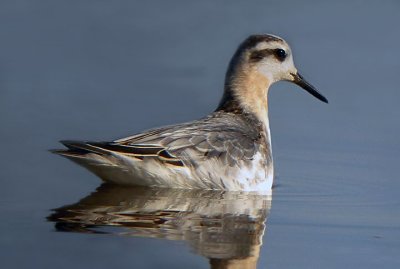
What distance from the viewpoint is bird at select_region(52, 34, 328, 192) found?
9586 millimetres

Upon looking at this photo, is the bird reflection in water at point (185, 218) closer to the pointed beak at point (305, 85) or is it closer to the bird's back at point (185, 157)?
the bird's back at point (185, 157)

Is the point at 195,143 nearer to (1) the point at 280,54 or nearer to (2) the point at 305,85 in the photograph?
(1) the point at 280,54

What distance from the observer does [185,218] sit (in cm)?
894

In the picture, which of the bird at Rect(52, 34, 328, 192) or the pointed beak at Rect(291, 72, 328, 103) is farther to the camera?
the pointed beak at Rect(291, 72, 328, 103)

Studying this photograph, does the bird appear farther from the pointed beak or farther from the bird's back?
the pointed beak

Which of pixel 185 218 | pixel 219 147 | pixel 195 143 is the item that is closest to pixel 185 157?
pixel 195 143

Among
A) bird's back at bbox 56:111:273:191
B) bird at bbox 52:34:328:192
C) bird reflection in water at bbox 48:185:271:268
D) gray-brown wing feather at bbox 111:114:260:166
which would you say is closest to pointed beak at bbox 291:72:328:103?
bird at bbox 52:34:328:192

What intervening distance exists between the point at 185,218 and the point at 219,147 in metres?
1.29

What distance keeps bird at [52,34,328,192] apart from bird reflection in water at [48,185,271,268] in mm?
130

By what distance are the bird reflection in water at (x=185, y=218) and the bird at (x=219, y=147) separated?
13 cm

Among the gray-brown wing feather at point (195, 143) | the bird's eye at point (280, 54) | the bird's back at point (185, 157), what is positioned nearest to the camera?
the bird's back at point (185, 157)

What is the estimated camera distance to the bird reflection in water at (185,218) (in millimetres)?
8180

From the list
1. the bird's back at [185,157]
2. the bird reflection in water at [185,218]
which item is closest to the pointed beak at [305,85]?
the bird's back at [185,157]

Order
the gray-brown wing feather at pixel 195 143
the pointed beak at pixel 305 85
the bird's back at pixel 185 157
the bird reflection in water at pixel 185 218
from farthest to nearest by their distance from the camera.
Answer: the pointed beak at pixel 305 85 < the gray-brown wing feather at pixel 195 143 < the bird's back at pixel 185 157 < the bird reflection in water at pixel 185 218
